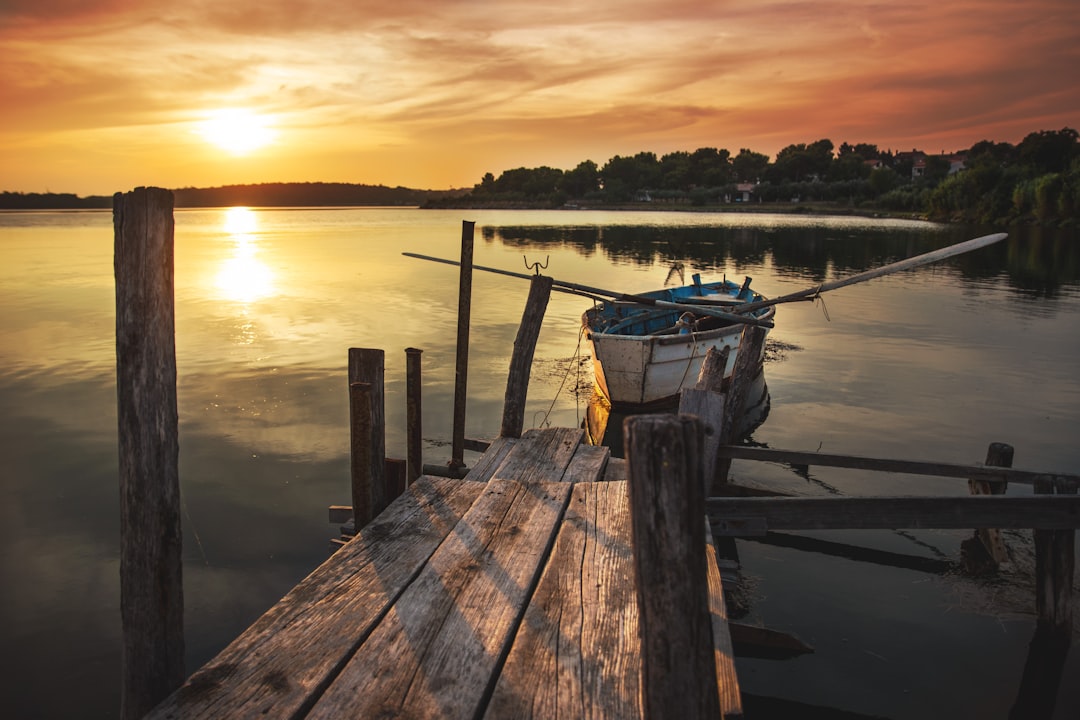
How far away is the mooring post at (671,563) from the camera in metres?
2.36

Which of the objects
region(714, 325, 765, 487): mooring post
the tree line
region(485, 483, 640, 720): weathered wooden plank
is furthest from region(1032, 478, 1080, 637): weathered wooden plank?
the tree line

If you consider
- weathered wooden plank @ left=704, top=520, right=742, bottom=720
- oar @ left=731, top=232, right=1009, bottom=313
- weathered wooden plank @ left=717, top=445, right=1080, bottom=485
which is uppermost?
oar @ left=731, top=232, right=1009, bottom=313

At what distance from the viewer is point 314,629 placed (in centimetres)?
386

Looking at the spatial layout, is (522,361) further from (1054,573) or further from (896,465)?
(1054,573)

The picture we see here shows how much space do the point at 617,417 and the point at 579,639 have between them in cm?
1063

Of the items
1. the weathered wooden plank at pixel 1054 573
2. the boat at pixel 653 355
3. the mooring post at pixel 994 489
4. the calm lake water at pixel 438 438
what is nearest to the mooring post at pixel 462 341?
the calm lake water at pixel 438 438

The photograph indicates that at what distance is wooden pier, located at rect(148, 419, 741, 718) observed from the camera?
3.28 meters

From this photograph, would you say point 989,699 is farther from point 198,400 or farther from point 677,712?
point 198,400

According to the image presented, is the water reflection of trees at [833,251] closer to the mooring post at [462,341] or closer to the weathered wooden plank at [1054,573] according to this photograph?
the weathered wooden plank at [1054,573]

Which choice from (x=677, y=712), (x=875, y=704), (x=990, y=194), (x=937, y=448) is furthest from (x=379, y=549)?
(x=990, y=194)

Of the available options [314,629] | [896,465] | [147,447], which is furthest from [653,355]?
[147,447]

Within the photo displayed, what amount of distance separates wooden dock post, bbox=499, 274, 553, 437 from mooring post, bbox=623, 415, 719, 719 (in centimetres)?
548

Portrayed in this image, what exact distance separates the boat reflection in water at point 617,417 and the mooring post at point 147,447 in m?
9.53

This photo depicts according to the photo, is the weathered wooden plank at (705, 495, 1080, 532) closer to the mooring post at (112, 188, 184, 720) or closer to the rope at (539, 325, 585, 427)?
the mooring post at (112, 188, 184, 720)
